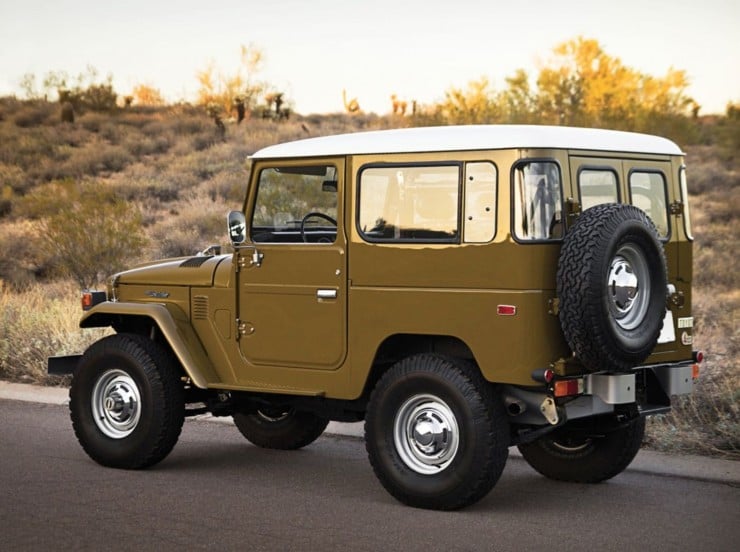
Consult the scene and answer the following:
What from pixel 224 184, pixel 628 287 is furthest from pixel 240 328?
pixel 224 184

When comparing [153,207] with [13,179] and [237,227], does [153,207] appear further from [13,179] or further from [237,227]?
[237,227]

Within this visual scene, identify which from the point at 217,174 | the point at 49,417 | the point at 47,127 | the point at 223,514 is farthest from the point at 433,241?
the point at 47,127

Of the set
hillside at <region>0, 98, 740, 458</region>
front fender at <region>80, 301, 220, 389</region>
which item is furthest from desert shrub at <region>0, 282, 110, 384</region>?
front fender at <region>80, 301, 220, 389</region>

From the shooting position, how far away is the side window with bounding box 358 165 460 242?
8.19 meters

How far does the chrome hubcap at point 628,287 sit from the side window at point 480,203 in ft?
2.53

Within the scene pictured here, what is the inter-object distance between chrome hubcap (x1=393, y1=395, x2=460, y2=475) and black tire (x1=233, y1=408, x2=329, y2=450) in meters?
2.14

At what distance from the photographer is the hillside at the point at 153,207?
46.9ft

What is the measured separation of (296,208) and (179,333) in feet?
4.25

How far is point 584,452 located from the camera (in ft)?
30.0

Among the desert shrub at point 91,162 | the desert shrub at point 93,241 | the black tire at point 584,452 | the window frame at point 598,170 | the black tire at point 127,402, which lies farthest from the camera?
the desert shrub at point 91,162

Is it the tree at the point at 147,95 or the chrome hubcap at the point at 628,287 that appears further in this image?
the tree at the point at 147,95

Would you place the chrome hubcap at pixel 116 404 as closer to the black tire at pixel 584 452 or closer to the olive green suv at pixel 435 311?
the olive green suv at pixel 435 311

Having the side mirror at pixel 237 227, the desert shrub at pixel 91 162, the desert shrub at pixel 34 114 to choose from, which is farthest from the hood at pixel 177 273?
the desert shrub at pixel 34 114

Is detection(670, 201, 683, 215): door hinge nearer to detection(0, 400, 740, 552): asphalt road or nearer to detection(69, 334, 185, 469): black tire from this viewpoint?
detection(0, 400, 740, 552): asphalt road
